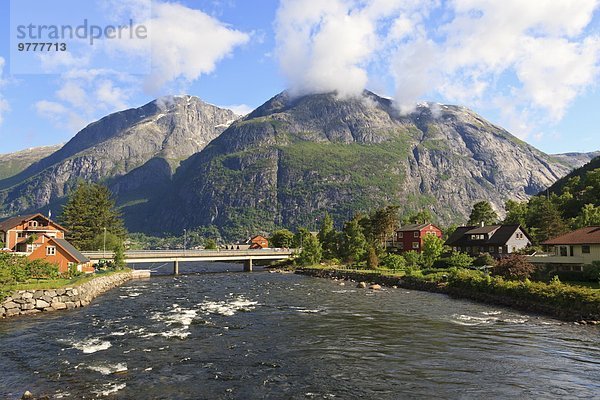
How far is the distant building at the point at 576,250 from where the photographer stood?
2672 inches

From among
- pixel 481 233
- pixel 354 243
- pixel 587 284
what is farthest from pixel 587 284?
pixel 354 243

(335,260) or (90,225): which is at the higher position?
(90,225)

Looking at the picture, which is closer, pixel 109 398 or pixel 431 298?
pixel 109 398

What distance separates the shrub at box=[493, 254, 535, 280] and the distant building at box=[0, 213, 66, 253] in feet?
303

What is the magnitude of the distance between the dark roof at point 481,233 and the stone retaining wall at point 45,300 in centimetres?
9465

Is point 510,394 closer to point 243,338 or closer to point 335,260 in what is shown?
point 243,338

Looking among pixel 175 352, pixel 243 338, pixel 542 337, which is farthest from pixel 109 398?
pixel 542 337

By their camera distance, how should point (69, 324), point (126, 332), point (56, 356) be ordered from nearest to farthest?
point (56, 356)
point (126, 332)
point (69, 324)

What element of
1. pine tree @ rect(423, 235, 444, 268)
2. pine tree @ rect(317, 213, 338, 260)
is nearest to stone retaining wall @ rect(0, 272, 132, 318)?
pine tree @ rect(423, 235, 444, 268)

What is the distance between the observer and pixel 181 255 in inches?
5054

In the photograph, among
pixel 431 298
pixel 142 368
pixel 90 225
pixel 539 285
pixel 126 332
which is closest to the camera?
pixel 142 368

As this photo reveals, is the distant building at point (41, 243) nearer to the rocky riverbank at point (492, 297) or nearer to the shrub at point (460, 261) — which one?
the rocky riverbank at point (492, 297)

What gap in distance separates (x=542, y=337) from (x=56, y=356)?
4260cm

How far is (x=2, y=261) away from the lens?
58719 mm
